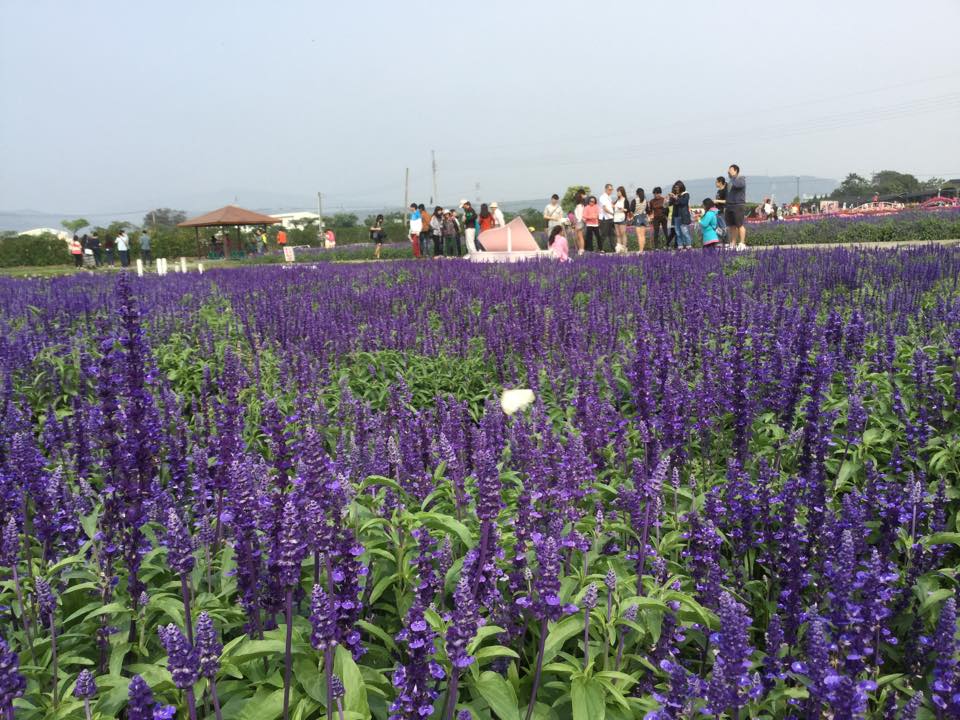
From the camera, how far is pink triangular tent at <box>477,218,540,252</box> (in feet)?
67.5

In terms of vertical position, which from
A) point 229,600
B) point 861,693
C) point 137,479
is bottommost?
point 229,600

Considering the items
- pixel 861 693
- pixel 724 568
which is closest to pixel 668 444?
pixel 724 568

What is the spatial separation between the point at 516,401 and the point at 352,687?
9.82ft

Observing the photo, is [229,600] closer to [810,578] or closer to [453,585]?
[453,585]

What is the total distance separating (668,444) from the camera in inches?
155

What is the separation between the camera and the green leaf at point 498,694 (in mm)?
2162

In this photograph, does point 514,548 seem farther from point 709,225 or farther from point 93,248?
point 93,248

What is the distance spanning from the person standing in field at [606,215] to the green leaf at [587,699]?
19.4 m

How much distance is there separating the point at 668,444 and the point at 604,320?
3306 millimetres

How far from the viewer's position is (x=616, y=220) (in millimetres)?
20922

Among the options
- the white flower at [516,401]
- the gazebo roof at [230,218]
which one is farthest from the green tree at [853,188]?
the white flower at [516,401]

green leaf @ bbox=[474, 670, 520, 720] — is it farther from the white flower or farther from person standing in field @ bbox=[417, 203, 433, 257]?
person standing in field @ bbox=[417, 203, 433, 257]

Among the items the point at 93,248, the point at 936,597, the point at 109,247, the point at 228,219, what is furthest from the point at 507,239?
the point at 228,219

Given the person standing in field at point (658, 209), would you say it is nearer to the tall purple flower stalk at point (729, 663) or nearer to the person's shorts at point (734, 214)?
the person's shorts at point (734, 214)
